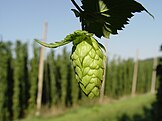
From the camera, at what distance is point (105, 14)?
0.60 meters

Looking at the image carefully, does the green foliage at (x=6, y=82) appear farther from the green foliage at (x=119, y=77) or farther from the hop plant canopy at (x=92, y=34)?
the hop plant canopy at (x=92, y=34)

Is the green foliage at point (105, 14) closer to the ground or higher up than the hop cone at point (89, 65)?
higher up

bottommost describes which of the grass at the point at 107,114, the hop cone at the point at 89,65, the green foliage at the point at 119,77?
the grass at the point at 107,114

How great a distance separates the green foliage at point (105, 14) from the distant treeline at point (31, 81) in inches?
363

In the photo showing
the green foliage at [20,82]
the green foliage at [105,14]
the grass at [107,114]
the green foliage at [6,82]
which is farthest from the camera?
the green foliage at [20,82]

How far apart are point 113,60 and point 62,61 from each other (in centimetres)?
541

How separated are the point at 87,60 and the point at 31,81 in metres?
13.3

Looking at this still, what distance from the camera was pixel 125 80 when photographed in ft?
69.4

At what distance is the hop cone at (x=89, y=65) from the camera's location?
46 centimetres

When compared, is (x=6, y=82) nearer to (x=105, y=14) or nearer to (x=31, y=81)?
(x=31, y=81)

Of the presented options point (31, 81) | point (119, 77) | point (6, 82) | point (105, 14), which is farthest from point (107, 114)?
point (105, 14)

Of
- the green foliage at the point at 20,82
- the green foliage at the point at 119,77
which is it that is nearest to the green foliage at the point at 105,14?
the green foliage at the point at 20,82

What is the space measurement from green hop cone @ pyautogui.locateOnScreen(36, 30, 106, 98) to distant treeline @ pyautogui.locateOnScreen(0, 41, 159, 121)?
367 inches

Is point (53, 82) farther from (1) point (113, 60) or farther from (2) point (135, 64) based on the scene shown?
(2) point (135, 64)
